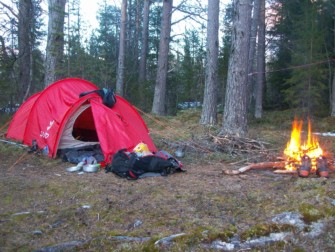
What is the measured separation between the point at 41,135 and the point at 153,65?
54.4 feet

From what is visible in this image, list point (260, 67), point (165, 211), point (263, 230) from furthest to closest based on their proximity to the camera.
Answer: point (260, 67) → point (165, 211) → point (263, 230)

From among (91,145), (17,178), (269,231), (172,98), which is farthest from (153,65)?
(269,231)

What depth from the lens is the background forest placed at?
1040 cm

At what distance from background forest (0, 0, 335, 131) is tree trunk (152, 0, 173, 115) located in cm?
5

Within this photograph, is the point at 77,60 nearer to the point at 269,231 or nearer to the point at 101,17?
the point at 269,231

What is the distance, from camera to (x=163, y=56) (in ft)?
50.2

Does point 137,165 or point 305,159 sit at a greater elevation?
point 305,159

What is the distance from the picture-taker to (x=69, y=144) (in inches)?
275

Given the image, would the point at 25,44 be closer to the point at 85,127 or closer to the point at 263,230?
the point at 85,127

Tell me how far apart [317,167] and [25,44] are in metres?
10.5

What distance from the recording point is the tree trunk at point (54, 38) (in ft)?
31.6

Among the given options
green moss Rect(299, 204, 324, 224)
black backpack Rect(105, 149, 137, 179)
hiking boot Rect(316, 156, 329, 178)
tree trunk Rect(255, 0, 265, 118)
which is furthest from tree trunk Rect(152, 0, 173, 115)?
green moss Rect(299, 204, 324, 224)

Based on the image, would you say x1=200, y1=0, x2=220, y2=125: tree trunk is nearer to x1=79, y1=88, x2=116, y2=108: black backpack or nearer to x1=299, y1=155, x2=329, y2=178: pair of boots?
x1=79, y1=88, x2=116, y2=108: black backpack

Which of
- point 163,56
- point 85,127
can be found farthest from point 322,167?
point 163,56
